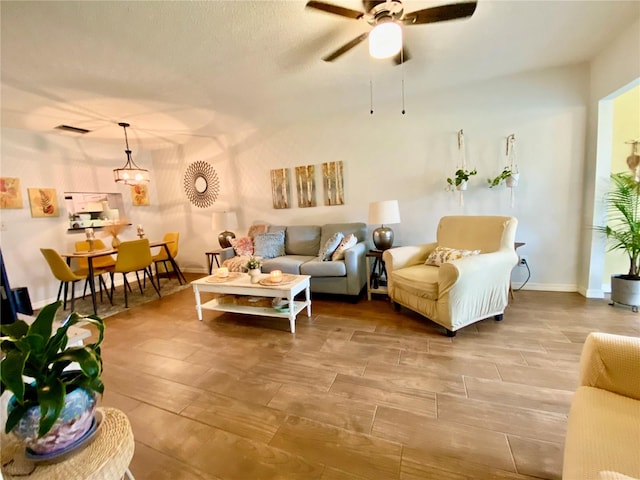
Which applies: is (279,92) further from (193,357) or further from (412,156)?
(193,357)

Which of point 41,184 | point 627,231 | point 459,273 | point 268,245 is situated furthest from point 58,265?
point 627,231

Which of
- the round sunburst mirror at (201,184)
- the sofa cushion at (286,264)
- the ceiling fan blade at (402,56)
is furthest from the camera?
the round sunburst mirror at (201,184)

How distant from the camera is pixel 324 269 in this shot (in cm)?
315

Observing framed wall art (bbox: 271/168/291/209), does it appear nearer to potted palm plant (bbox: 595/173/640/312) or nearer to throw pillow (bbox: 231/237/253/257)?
throw pillow (bbox: 231/237/253/257)

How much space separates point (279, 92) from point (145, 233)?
Answer: 380cm

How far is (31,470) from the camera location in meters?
0.72

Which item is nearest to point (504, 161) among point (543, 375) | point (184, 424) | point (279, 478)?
point (543, 375)

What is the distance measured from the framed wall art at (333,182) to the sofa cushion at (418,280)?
160 cm

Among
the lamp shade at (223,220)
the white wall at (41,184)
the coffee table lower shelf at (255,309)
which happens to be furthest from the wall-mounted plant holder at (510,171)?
the white wall at (41,184)

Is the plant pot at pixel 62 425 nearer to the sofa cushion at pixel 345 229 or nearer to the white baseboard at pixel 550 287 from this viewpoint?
the sofa cushion at pixel 345 229

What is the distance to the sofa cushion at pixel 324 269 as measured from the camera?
3102mm

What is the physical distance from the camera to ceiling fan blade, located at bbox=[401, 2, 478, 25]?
4.91 ft

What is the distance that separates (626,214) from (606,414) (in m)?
2.70

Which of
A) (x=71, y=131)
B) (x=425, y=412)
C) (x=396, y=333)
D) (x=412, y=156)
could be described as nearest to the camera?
(x=425, y=412)
